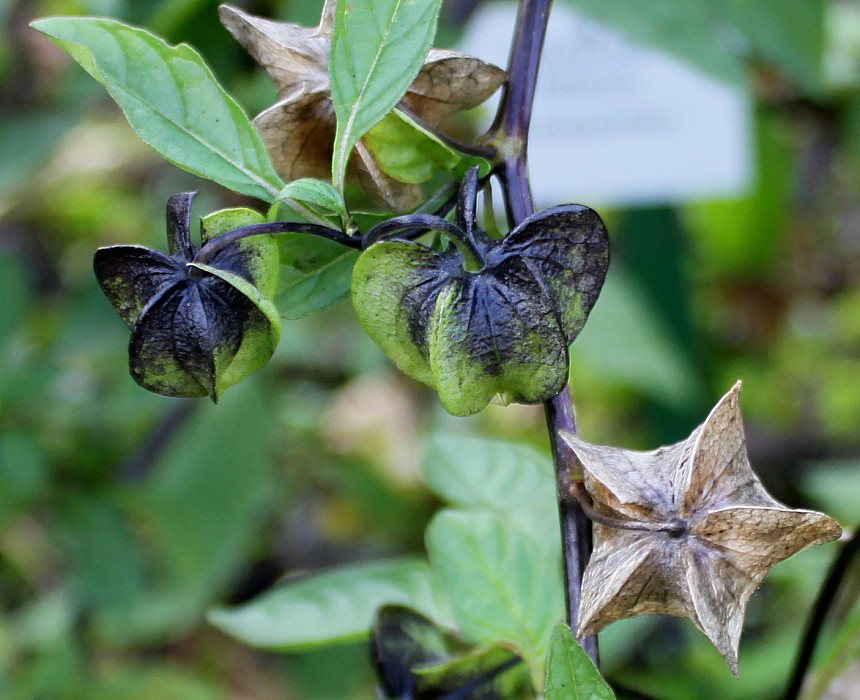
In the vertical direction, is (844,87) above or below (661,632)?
above

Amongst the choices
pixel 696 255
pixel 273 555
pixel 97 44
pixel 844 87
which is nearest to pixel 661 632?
pixel 273 555

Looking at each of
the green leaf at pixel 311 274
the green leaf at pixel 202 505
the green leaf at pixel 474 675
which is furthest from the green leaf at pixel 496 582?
the green leaf at pixel 202 505

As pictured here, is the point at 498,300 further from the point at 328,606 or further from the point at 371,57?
the point at 328,606

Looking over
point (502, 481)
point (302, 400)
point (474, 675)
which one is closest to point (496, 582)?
point (474, 675)

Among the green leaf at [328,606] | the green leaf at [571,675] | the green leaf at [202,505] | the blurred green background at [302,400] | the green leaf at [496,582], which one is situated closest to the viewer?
the green leaf at [571,675]

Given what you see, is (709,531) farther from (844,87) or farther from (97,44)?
(844,87)

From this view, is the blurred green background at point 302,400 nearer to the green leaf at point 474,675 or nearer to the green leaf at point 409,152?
the green leaf at point 474,675
